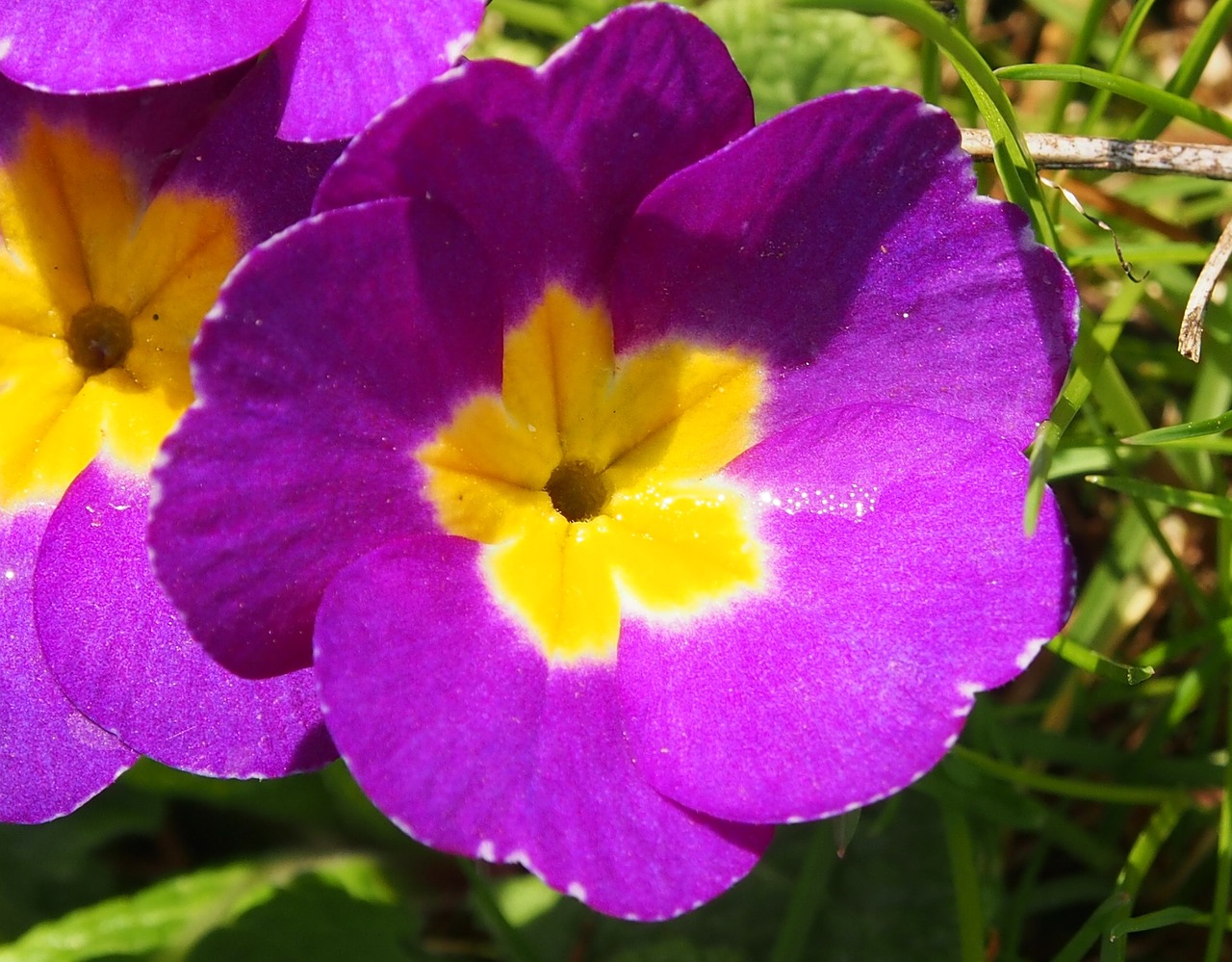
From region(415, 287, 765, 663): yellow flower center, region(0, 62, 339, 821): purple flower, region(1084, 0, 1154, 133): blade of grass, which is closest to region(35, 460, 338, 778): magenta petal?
region(0, 62, 339, 821): purple flower

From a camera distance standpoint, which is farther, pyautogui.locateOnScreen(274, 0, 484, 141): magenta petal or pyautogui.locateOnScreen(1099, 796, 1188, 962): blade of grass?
pyautogui.locateOnScreen(1099, 796, 1188, 962): blade of grass

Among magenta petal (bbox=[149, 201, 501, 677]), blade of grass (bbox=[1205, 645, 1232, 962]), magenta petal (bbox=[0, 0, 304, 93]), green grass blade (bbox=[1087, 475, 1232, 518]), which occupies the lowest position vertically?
blade of grass (bbox=[1205, 645, 1232, 962])

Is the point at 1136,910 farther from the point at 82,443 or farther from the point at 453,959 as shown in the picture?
the point at 82,443

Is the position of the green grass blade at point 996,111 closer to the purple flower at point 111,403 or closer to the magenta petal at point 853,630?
the magenta petal at point 853,630

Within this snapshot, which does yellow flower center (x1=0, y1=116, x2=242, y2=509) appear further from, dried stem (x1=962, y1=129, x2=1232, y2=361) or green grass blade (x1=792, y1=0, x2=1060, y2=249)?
dried stem (x1=962, y1=129, x2=1232, y2=361)

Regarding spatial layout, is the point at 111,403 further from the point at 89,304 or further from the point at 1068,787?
the point at 1068,787

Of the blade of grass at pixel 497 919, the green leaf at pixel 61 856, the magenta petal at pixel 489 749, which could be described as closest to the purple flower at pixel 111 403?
the magenta petal at pixel 489 749

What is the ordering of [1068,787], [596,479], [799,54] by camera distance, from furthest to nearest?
[799,54] → [1068,787] → [596,479]

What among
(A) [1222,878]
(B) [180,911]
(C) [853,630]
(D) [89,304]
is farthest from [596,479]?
(B) [180,911]
